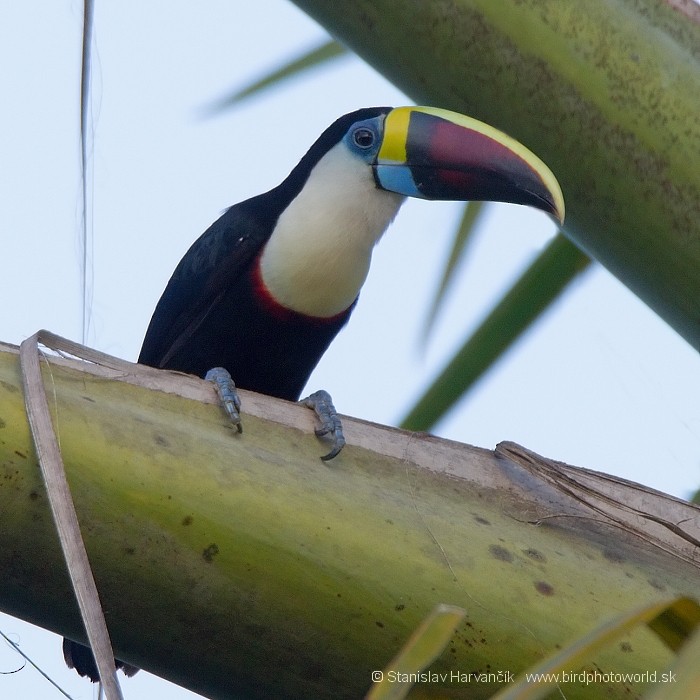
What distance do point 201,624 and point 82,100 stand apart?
2.51ft

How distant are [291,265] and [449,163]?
49cm

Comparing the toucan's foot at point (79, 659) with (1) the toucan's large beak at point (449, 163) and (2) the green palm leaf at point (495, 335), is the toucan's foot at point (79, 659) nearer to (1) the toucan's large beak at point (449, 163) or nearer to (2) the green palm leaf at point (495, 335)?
Answer: (2) the green palm leaf at point (495, 335)

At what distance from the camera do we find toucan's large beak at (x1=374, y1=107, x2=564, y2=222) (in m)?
2.29

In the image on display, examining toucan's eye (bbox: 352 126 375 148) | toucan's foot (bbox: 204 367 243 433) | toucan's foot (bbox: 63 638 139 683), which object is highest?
toucan's eye (bbox: 352 126 375 148)

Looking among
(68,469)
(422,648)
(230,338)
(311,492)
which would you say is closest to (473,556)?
(311,492)

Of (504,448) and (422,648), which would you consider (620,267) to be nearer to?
(504,448)

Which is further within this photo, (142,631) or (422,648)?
(142,631)

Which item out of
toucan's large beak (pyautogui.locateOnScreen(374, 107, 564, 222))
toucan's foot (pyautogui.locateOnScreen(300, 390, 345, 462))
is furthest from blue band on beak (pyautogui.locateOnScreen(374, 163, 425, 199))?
toucan's foot (pyautogui.locateOnScreen(300, 390, 345, 462))

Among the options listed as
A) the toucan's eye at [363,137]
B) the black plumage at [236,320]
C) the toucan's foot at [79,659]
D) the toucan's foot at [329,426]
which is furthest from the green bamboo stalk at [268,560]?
the toucan's eye at [363,137]

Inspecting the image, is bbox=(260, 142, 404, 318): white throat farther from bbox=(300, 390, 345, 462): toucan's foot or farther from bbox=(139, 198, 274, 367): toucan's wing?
bbox=(300, 390, 345, 462): toucan's foot

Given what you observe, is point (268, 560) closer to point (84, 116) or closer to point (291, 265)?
point (84, 116)

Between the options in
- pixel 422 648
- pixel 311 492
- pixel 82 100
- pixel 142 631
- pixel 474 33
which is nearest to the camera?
pixel 422 648

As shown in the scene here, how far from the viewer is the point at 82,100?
5.11ft

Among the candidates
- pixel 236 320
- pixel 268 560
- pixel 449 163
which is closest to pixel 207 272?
pixel 236 320
